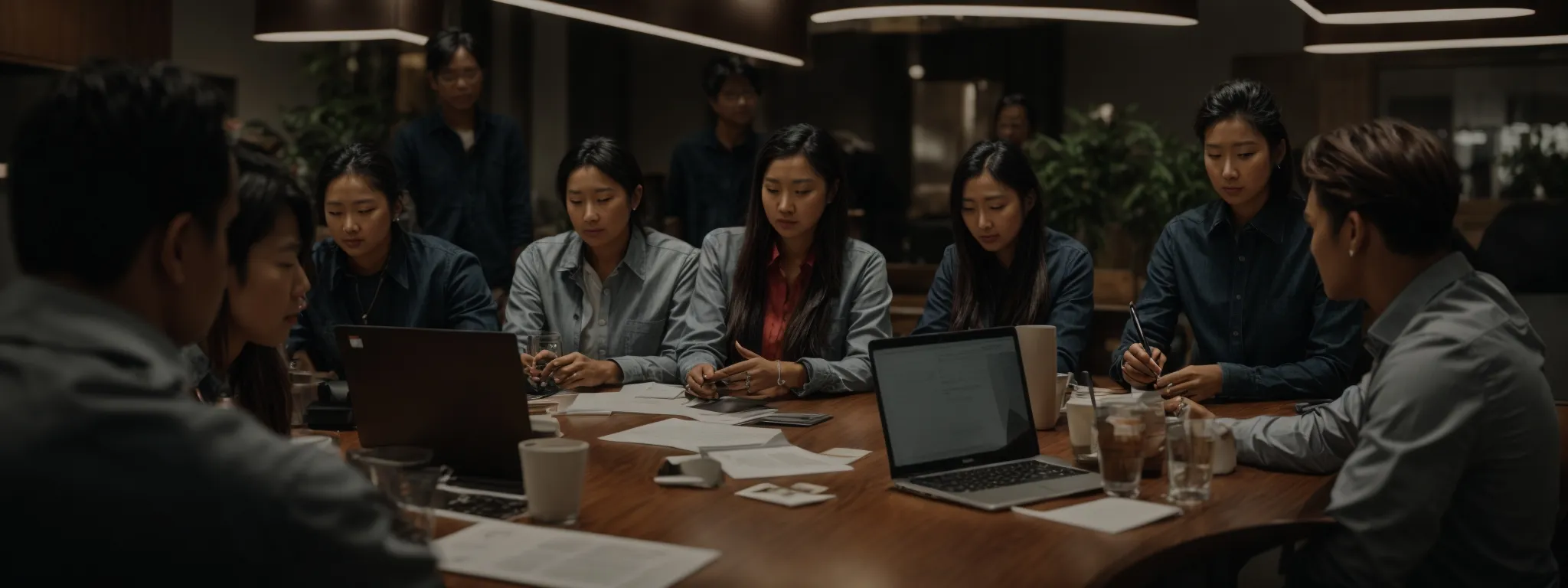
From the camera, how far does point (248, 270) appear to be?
6.85 feet

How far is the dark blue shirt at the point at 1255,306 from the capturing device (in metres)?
2.97

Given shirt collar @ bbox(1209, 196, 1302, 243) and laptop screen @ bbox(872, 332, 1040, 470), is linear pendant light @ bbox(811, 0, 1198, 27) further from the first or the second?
laptop screen @ bbox(872, 332, 1040, 470)

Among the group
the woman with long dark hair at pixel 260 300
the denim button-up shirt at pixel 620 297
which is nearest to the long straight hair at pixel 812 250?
the denim button-up shirt at pixel 620 297

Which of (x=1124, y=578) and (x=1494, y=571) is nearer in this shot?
(x=1124, y=578)

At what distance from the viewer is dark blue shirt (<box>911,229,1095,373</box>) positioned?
3.40 metres

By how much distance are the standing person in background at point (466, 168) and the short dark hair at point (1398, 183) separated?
3466 millimetres

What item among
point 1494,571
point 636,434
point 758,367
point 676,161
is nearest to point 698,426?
point 636,434

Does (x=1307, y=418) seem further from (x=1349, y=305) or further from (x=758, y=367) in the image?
(x=758, y=367)

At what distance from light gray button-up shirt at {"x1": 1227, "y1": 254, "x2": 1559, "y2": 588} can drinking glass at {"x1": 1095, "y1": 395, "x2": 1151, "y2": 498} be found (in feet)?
0.84

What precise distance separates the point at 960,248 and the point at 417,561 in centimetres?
250

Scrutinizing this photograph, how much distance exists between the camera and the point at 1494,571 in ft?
6.13

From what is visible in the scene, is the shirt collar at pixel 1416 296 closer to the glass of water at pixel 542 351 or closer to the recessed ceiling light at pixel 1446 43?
the glass of water at pixel 542 351

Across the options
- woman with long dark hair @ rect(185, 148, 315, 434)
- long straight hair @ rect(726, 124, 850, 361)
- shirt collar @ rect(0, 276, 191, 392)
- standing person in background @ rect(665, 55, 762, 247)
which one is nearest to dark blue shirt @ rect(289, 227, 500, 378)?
long straight hair @ rect(726, 124, 850, 361)

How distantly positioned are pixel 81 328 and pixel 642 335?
247 cm
